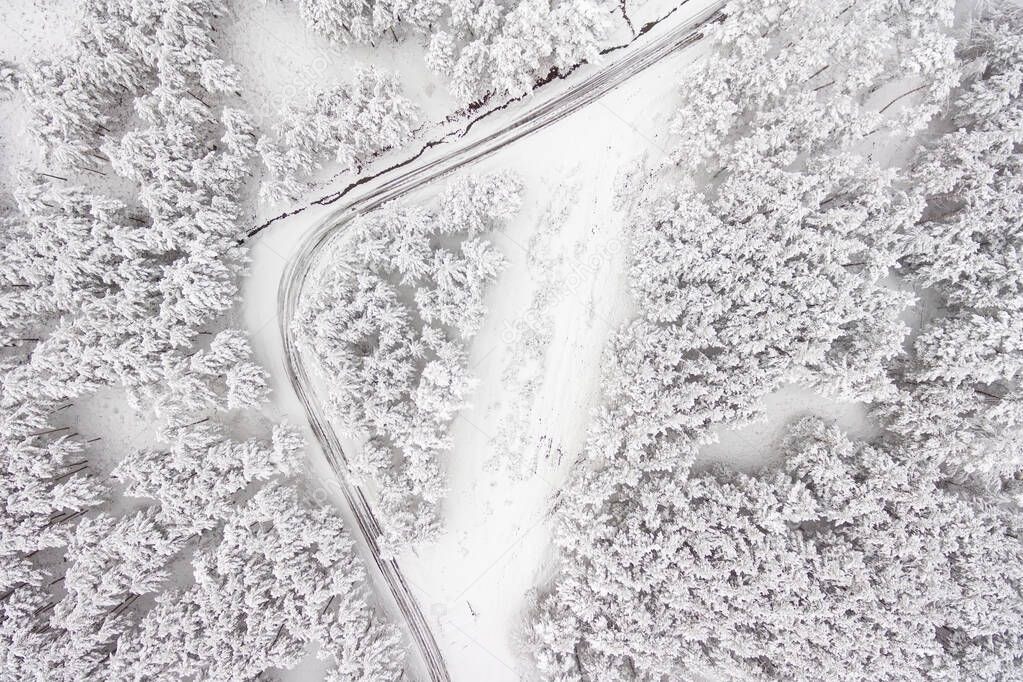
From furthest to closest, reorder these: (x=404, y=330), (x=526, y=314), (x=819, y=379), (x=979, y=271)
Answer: (x=526, y=314)
(x=404, y=330)
(x=819, y=379)
(x=979, y=271)

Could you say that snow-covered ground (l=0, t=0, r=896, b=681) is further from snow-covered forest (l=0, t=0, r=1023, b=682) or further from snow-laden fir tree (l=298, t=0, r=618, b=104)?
snow-laden fir tree (l=298, t=0, r=618, b=104)

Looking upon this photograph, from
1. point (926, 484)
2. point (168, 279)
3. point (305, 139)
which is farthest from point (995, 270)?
point (168, 279)

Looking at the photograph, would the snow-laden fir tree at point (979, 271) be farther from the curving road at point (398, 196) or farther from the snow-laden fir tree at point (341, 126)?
the snow-laden fir tree at point (341, 126)

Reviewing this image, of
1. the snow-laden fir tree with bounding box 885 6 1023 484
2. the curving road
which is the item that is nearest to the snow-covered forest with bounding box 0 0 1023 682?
the snow-laden fir tree with bounding box 885 6 1023 484

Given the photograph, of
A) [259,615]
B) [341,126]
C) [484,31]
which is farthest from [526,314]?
[259,615]

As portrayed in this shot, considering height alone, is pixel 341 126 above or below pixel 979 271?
above

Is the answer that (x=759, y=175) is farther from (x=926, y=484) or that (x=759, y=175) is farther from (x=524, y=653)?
(x=524, y=653)

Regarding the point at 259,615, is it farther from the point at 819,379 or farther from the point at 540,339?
the point at 819,379
